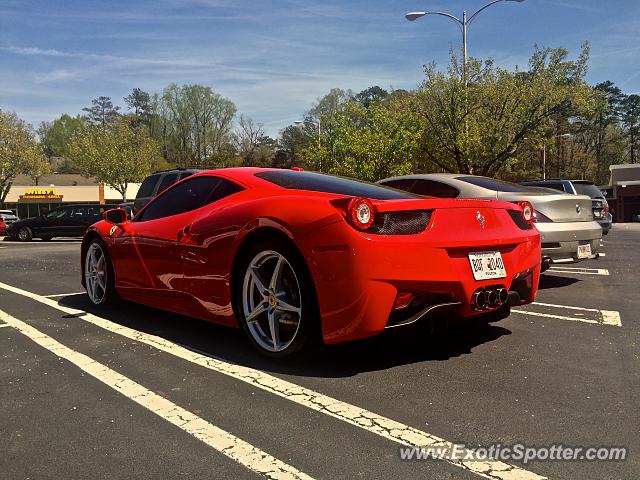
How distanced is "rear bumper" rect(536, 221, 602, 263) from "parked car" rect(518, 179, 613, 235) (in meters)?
5.01

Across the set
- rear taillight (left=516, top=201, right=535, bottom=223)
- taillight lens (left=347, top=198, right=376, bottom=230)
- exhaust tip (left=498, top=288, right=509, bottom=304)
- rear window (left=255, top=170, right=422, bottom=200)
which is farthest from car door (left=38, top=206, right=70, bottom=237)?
exhaust tip (left=498, top=288, right=509, bottom=304)

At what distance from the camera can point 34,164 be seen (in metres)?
44.6

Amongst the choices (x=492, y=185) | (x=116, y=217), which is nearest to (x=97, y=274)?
(x=116, y=217)

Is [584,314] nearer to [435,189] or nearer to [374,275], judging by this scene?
[435,189]

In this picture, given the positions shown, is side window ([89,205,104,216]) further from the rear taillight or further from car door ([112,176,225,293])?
the rear taillight

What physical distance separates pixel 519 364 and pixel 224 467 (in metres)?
2.09

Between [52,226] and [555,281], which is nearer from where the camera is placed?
[555,281]

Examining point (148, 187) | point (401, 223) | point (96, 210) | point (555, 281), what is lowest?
point (555, 281)

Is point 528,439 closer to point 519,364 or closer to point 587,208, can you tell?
point 519,364

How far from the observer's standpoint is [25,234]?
2275 centimetres

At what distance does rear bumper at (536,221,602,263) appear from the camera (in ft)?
20.7

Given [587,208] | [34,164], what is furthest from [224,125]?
[587,208]

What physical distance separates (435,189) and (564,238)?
1.60m

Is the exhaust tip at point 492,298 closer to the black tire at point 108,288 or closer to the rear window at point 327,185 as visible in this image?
the rear window at point 327,185
